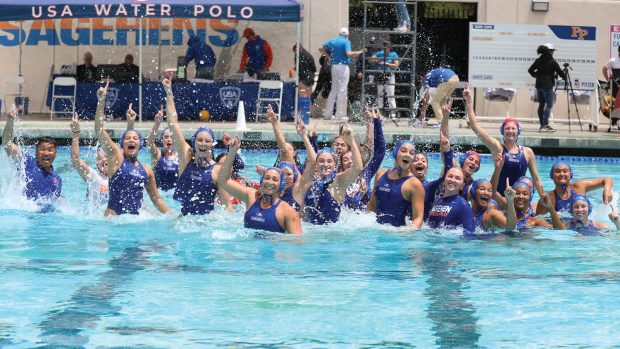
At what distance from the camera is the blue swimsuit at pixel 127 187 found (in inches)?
426

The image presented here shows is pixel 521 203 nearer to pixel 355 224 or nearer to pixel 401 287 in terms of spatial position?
pixel 355 224

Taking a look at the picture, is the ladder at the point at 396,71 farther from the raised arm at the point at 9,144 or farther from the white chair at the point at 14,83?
the raised arm at the point at 9,144

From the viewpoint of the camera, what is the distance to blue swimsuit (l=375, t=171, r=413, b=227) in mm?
10438

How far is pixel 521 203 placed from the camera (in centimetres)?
1070

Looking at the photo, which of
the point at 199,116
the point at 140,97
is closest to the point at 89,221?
the point at 140,97

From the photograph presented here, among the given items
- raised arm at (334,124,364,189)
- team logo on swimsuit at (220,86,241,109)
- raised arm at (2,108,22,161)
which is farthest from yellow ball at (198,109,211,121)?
raised arm at (334,124,364,189)

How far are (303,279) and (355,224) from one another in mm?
1936

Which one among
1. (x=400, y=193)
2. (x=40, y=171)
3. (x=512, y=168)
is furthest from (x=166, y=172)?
(x=512, y=168)

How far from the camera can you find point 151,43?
76.7 ft

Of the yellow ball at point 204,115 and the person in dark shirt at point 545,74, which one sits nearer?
the person in dark shirt at point 545,74

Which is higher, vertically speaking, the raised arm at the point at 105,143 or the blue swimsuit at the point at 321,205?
the raised arm at the point at 105,143

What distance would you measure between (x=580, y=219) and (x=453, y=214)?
4.49 ft

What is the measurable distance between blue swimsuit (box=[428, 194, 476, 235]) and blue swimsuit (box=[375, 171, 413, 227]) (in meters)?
0.28

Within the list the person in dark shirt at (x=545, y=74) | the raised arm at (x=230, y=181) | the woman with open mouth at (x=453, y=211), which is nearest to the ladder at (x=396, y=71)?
the person in dark shirt at (x=545, y=74)
